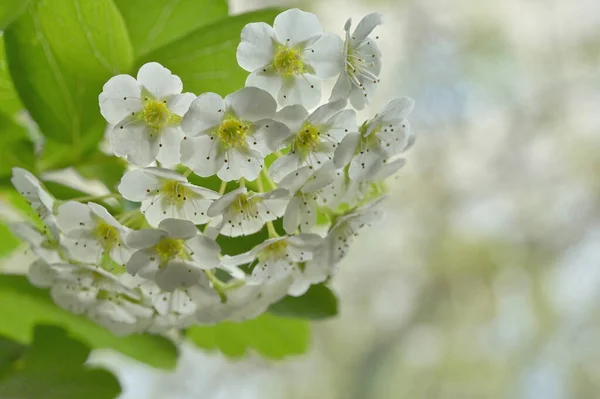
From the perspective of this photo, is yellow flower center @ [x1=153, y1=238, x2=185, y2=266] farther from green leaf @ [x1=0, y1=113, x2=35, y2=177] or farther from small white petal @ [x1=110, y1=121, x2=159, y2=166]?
green leaf @ [x1=0, y1=113, x2=35, y2=177]

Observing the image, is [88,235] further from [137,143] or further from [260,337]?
[260,337]

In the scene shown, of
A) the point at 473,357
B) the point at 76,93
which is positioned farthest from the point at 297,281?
the point at 473,357

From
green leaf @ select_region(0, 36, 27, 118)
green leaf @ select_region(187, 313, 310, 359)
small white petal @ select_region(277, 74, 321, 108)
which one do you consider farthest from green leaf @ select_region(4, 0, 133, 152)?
green leaf @ select_region(187, 313, 310, 359)

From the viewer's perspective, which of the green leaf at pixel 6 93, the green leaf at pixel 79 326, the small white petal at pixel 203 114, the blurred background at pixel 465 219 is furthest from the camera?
the blurred background at pixel 465 219

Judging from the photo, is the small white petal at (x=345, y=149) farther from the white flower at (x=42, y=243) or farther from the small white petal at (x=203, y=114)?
the white flower at (x=42, y=243)

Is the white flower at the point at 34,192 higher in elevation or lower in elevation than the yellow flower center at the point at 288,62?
lower

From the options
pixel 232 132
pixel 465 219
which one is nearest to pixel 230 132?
pixel 232 132

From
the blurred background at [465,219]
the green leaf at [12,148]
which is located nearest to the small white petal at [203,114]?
the green leaf at [12,148]
